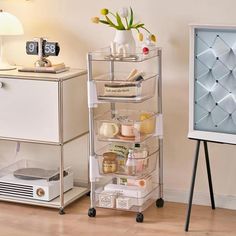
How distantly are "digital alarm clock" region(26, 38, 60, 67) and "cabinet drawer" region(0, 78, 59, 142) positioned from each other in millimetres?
221

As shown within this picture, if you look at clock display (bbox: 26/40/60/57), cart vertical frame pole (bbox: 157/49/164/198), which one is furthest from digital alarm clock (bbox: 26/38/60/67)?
cart vertical frame pole (bbox: 157/49/164/198)

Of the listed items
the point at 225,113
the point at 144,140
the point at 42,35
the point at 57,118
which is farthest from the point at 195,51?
the point at 42,35

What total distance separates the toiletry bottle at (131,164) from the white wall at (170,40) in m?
0.35

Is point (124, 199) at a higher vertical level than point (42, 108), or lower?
lower

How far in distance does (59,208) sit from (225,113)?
1.13 metres

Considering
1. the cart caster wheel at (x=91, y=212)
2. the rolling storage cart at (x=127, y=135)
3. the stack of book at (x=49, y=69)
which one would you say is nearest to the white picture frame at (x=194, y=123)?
the rolling storage cart at (x=127, y=135)

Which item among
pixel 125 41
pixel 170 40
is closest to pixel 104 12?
pixel 125 41

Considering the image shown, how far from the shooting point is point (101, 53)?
3934 millimetres

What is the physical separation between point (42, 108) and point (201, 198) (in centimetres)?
106

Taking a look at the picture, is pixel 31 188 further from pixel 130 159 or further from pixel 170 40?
pixel 170 40

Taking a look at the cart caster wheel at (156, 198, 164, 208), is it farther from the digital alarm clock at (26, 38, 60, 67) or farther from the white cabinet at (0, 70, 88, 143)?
the digital alarm clock at (26, 38, 60, 67)

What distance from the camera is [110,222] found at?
389 cm

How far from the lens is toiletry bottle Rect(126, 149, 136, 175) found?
3898 mm

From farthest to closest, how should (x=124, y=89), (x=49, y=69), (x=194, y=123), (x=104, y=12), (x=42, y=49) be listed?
(x=42, y=49) → (x=49, y=69) → (x=104, y=12) → (x=124, y=89) → (x=194, y=123)
